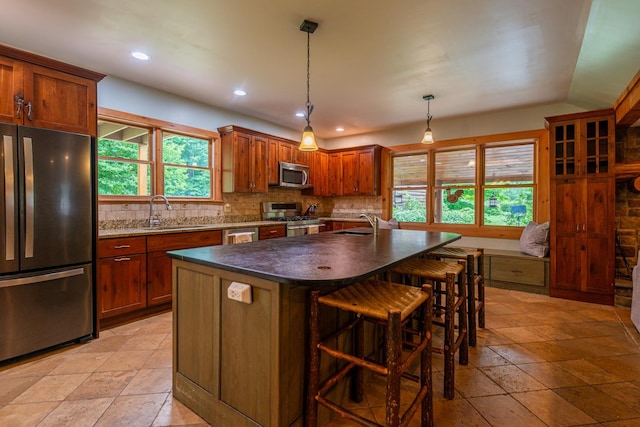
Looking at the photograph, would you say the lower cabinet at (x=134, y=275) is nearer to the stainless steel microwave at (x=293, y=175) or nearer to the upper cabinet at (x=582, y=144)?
the stainless steel microwave at (x=293, y=175)

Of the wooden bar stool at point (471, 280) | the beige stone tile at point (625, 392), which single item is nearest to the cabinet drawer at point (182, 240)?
the wooden bar stool at point (471, 280)

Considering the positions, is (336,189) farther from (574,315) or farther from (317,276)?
(317,276)

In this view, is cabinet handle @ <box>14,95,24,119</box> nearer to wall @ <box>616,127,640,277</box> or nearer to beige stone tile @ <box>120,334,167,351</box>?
beige stone tile @ <box>120,334,167,351</box>

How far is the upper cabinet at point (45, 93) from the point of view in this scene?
222 centimetres

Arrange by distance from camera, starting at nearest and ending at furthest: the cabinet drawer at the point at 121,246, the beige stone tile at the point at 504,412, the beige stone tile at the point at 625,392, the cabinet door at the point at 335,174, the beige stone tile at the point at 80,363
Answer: the beige stone tile at the point at 504,412 → the beige stone tile at the point at 625,392 → the beige stone tile at the point at 80,363 → the cabinet drawer at the point at 121,246 → the cabinet door at the point at 335,174

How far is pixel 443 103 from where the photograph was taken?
4.30 m

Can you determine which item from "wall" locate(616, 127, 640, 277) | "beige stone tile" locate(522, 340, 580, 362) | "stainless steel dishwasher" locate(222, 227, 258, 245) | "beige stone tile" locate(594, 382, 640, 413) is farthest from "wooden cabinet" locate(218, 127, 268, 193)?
Result: "wall" locate(616, 127, 640, 277)

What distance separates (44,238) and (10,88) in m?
1.12

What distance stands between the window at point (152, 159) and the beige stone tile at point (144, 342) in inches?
66.0

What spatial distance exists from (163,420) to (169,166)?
319 centimetres

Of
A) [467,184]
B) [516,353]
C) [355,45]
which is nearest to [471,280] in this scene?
[516,353]

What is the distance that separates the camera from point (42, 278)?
2332 mm

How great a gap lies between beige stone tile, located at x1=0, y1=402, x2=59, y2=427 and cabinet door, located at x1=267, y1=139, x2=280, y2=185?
3668 mm

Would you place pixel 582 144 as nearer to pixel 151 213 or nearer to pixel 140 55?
pixel 140 55
